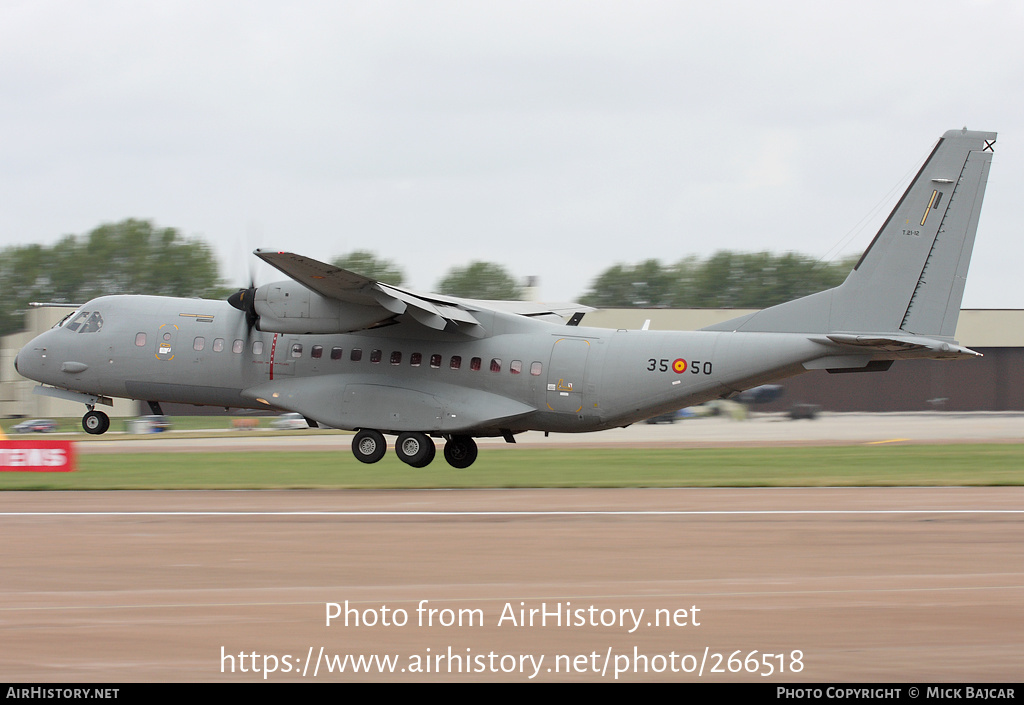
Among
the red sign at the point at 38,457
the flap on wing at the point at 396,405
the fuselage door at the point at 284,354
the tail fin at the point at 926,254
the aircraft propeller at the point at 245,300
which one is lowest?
the red sign at the point at 38,457

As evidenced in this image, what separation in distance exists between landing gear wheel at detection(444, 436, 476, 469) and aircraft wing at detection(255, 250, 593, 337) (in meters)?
2.93

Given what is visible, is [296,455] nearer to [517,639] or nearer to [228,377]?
[228,377]

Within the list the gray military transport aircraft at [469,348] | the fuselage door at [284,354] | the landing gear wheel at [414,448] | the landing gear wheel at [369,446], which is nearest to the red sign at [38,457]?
the gray military transport aircraft at [469,348]

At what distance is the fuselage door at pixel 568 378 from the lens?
24469 mm

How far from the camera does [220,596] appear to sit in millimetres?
10570

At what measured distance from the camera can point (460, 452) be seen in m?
26.3

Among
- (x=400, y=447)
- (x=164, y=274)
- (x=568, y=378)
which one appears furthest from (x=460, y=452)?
(x=164, y=274)

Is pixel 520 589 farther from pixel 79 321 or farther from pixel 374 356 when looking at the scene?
pixel 79 321

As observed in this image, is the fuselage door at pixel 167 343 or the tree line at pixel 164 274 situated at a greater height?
the tree line at pixel 164 274

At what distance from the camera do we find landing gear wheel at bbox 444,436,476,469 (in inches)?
1034

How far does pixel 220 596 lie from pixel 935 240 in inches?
691

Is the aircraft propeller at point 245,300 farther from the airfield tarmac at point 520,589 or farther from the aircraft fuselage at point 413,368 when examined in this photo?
the airfield tarmac at point 520,589

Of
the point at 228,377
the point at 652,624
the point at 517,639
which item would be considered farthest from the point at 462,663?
the point at 228,377

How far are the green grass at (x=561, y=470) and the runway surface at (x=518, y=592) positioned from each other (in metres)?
4.64
